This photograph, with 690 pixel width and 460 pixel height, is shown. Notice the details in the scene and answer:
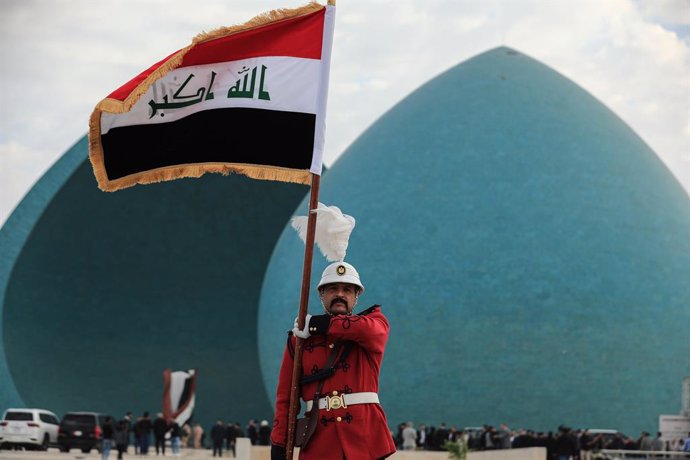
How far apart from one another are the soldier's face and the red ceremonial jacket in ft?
0.30

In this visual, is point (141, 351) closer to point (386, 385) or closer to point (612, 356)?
point (386, 385)

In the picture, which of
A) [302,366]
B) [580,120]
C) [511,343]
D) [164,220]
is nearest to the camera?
[302,366]

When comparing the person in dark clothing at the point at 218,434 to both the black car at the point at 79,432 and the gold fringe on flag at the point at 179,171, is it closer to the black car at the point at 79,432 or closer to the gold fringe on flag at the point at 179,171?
the black car at the point at 79,432

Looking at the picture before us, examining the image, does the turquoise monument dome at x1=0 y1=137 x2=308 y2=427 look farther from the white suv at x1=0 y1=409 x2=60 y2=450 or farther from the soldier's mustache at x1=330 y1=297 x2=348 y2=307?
the soldier's mustache at x1=330 y1=297 x2=348 y2=307

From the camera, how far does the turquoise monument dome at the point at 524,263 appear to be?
31.4 metres

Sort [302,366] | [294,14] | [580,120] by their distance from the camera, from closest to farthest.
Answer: [302,366]
[294,14]
[580,120]

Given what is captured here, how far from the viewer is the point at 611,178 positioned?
32750mm

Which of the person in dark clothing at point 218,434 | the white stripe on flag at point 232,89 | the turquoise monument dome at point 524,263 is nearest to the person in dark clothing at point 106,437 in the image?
the person in dark clothing at point 218,434

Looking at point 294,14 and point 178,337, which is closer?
point 294,14

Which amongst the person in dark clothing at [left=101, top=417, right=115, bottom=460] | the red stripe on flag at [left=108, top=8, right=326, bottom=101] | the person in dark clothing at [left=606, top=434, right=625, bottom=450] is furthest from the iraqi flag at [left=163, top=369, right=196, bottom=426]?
the red stripe on flag at [left=108, top=8, right=326, bottom=101]

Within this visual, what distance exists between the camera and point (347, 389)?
249 inches

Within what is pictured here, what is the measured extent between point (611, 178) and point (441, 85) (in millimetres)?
5512

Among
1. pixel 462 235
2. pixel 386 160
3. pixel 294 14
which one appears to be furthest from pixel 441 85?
pixel 294 14

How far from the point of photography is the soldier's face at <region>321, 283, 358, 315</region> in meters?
6.35
